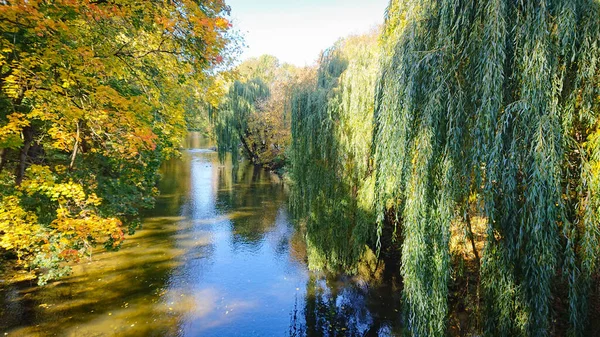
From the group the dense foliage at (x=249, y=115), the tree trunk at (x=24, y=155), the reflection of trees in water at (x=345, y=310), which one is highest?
the dense foliage at (x=249, y=115)

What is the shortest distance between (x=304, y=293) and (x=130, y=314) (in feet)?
14.6

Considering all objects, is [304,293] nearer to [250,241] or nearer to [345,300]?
[345,300]

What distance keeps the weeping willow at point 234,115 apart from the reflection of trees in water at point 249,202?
7.91 ft

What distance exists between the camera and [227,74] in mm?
6930

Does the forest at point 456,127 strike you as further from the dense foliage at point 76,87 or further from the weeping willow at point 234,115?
the weeping willow at point 234,115

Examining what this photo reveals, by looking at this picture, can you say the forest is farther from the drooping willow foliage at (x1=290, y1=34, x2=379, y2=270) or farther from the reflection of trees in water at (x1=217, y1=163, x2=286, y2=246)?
the reflection of trees in water at (x1=217, y1=163, x2=286, y2=246)

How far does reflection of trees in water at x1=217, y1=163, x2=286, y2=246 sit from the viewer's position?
14258mm

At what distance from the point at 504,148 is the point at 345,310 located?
621 centimetres

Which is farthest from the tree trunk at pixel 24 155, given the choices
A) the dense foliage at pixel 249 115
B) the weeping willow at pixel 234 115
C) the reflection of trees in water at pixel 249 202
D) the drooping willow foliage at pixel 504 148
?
the weeping willow at pixel 234 115

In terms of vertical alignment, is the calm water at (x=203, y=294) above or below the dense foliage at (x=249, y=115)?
below

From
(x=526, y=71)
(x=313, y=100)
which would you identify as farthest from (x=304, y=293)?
(x=526, y=71)

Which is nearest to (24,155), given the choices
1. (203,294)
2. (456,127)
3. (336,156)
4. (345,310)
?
(203,294)

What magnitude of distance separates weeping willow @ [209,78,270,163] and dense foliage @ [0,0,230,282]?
1894cm

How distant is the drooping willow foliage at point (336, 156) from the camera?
7.98 meters
